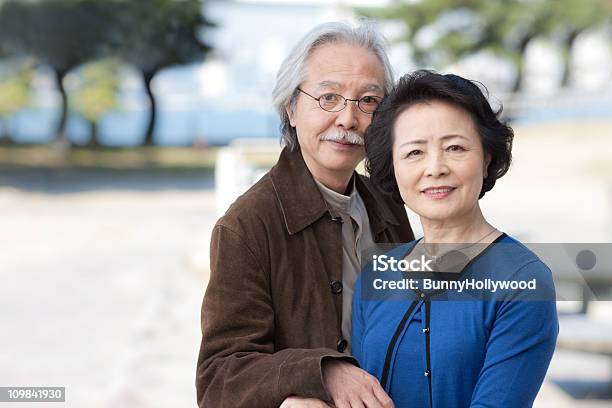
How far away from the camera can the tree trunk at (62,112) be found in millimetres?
15969

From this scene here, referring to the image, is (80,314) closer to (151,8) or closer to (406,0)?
(151,8)

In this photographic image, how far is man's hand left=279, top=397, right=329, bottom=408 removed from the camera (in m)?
1.22

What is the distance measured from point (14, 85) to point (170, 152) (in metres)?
3.26

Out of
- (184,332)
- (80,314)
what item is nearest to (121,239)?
(80,314)

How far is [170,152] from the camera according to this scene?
17.4 metres

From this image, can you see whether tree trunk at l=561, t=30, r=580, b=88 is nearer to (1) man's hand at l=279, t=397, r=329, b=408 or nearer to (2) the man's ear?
(2) the man's ear

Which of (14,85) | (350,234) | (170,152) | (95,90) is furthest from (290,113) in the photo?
(170,152)

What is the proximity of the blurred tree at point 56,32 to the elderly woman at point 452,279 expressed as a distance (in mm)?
15423

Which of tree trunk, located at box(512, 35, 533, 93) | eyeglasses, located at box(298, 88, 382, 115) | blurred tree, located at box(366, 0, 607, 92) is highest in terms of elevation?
blurred tree, located at box(366, 0, 607, 92)

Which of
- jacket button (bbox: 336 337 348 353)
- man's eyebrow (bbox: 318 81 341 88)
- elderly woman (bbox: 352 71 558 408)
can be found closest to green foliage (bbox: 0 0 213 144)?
man's eyebrow (bbox: 318 81 341 88)

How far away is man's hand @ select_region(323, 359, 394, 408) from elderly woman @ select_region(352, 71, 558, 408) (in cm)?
4

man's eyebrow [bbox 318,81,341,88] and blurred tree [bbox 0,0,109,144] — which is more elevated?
blurred tree [bbox 0,0,109,144]

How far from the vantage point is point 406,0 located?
20.3 meters

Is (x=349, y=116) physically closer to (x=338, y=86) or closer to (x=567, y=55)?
(x=338, y=86)
